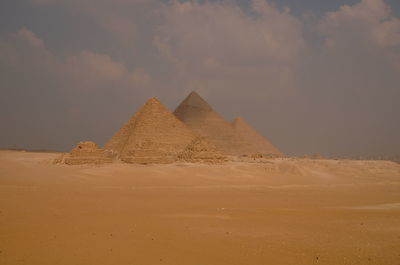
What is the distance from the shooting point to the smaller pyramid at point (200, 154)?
77.6 feet

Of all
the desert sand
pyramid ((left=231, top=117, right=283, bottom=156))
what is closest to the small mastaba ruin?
pyramid ((left=231, top=117, right=283, bottom=156))

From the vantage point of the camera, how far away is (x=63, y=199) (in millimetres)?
10141

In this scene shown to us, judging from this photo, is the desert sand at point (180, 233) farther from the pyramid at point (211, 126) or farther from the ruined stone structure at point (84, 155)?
the pyramid at point (211, 126)

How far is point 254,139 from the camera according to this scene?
52344 mm

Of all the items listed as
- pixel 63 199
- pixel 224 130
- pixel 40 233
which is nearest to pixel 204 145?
pixel 63 199

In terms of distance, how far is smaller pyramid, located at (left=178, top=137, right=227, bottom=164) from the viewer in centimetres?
2366

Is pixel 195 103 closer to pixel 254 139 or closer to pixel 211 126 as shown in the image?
pixel 211 126

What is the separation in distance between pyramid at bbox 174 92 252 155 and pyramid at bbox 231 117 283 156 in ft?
6.54

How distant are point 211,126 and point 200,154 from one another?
2311 centimetres

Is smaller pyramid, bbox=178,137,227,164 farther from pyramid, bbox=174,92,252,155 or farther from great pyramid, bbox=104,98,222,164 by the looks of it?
Answer: pyramid, bbox=174,92,252,155

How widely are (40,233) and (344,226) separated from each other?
4.92 metres

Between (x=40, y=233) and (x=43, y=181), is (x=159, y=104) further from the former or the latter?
(x=40, y=233)

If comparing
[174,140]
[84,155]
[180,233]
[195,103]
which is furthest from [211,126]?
[180,233]

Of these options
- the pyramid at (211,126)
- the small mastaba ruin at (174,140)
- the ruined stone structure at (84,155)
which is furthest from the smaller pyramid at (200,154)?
the pyramid at (211,126)
